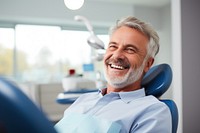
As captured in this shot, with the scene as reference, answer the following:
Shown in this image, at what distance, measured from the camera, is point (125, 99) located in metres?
0.92

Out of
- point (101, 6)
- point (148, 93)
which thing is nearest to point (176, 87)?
point (148, 93)

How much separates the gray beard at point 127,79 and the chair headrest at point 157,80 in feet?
0.27

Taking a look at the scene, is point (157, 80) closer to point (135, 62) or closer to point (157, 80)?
point (157, 80)

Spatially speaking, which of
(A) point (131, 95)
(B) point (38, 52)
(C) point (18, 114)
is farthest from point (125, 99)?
(B) point (38, 52)

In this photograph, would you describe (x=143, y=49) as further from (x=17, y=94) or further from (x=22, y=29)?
(x=22, y=29)

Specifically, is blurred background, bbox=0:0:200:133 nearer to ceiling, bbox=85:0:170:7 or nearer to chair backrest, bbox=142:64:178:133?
ceiling, bbox=85:0:170:7

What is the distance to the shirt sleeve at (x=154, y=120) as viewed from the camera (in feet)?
2.46

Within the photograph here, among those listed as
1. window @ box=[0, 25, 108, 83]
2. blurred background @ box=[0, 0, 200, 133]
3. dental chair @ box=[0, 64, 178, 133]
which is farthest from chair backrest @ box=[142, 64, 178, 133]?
window @ box=[0, 25, 108, 83]

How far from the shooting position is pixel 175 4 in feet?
6.73

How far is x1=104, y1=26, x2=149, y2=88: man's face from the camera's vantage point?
0.96m

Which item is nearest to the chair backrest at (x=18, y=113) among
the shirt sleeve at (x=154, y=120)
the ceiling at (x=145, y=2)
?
the shirt sleeve at (x=154, y=120)

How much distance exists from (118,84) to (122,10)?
407 cm

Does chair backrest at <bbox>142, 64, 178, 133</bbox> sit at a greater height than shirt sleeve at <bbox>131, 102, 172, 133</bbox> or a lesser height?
greater

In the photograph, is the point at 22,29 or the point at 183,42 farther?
the point at 22,29
